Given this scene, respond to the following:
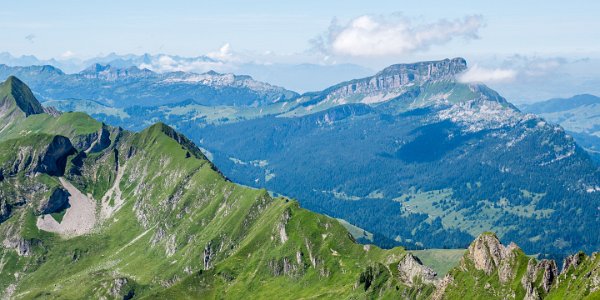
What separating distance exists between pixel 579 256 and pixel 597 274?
17.1 meters

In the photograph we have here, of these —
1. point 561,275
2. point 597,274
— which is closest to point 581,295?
point 597,274

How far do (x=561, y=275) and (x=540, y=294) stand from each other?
7.96 m

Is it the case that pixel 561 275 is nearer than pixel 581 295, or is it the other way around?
pixel 581 295

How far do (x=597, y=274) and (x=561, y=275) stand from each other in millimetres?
18984

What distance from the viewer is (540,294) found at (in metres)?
199

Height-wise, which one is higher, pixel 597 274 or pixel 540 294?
pixel 597 274

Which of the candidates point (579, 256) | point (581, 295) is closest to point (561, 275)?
point (579, 256)

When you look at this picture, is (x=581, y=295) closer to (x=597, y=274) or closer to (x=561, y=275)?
(x=597, y=274)

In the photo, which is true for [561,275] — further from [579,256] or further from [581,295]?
[581,295]

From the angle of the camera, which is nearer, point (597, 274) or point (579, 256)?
point (597, 274)

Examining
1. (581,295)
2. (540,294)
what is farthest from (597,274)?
(540,294)

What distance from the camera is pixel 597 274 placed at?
7082 inches

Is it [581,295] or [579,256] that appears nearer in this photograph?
[581,295]

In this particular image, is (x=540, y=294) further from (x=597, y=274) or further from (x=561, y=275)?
(x=597, y=274)
